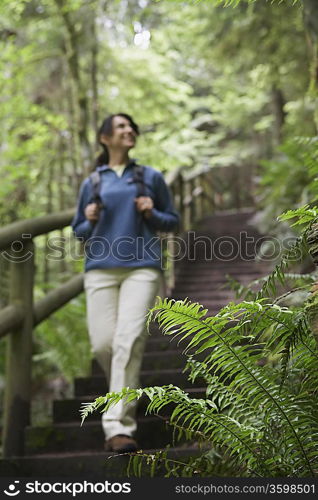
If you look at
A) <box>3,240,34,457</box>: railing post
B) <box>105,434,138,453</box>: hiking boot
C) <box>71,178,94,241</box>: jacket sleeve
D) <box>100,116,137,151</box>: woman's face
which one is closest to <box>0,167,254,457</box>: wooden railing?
<box>3,240,34,457</box>: railing post

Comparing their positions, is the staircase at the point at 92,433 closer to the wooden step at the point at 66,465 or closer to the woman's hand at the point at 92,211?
the wooden step at the point at 66,465

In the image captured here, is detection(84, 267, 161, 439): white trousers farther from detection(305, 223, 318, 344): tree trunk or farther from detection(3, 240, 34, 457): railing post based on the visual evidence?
detection(305, 223, 318, 344): tree trunk

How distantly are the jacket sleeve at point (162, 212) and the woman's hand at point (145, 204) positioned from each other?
0.04 meters

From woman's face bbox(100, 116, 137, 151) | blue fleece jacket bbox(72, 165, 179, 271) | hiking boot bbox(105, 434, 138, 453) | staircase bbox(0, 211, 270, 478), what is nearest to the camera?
hiking boot bbox(105, 434, 138, 453)

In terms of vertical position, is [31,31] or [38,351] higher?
[31,31]

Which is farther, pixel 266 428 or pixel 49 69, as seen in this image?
pixel 49 69

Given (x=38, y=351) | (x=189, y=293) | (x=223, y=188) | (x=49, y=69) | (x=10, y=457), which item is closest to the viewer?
(x=10, y=457)

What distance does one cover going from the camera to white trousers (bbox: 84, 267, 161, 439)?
3.50 meters

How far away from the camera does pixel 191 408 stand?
6.79ft

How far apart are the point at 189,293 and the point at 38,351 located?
7.73ft

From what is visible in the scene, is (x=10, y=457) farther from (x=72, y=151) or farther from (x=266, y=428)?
(x=72, y=151)

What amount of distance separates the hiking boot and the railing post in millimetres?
920

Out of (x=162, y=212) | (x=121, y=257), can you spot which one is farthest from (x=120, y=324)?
(x=162, y=212)

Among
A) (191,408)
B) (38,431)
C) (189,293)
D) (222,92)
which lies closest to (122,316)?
(38,431)
